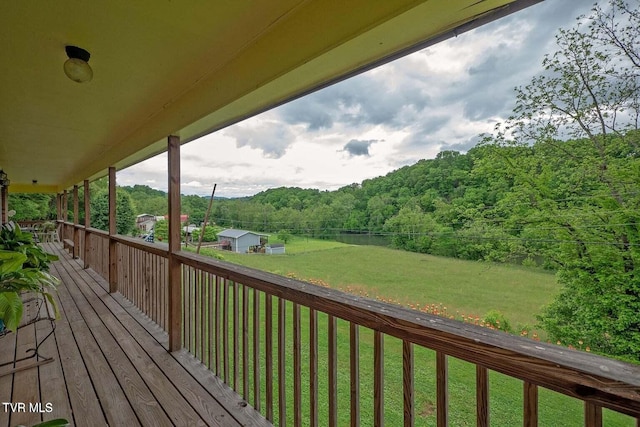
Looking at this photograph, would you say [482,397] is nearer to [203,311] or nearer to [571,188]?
[571,188]

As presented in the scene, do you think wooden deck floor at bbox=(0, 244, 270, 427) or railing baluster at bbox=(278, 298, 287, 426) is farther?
wooden deck floor at bbox=(0, 244, 270, 427)

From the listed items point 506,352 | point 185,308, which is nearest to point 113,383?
point 185,308

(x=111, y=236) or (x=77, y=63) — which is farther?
(x=111, y=236)

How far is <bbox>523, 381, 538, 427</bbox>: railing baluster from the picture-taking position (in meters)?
0.80

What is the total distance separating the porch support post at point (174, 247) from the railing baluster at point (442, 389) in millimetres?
2369

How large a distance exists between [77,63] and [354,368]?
2.27 m

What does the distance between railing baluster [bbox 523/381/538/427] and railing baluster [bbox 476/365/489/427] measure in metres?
0.10

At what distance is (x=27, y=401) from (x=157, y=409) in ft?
2.91

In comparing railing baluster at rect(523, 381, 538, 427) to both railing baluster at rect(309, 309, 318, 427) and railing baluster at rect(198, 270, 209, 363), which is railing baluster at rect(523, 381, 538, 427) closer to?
railing baluster at rect(309, 309, 318, 427)

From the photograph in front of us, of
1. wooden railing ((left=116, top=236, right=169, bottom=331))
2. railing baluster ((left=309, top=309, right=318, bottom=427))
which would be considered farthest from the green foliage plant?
wooden railing ((left=116, top=236, right=169, bottom=331))

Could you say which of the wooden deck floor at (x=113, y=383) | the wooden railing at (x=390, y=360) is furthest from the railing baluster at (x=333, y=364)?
the wooden deck floor at (x=113, y=383)

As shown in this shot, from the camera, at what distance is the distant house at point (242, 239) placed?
2973mm

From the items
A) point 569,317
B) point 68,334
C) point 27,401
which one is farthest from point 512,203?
point 68,334

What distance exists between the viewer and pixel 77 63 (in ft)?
5.90
